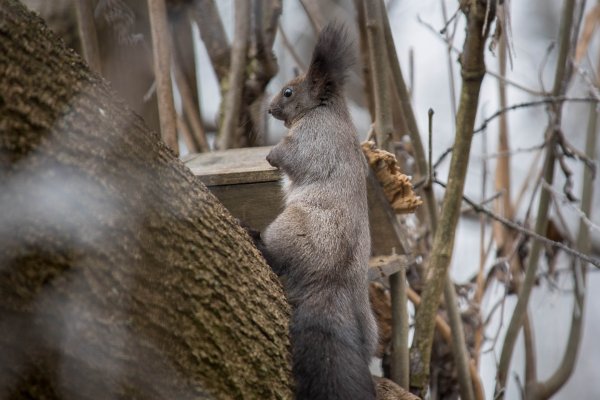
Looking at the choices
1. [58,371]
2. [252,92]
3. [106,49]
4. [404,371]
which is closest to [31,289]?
[58,371]

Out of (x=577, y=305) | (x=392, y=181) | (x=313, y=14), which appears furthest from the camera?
(x=313, y=14)

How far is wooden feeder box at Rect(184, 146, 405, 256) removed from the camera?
8.00ft

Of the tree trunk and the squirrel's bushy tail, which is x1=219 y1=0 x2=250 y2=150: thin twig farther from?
the tree trunk

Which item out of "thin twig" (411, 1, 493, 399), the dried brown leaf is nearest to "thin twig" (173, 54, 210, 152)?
the dried brown leaf

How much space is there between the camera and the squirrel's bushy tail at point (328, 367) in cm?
177

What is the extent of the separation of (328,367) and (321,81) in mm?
1266

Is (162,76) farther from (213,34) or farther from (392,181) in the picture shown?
(213,34)

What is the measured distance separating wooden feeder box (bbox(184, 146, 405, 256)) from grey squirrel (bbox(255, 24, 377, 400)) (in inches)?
2.6

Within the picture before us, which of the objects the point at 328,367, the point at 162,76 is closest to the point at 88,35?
the point at 162,76

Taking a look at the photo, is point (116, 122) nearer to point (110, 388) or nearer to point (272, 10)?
point (110, 388)

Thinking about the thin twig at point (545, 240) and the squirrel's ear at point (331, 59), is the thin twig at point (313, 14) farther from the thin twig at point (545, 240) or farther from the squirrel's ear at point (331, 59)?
the thin twig at point (545, 240)

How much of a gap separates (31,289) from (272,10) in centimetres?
266

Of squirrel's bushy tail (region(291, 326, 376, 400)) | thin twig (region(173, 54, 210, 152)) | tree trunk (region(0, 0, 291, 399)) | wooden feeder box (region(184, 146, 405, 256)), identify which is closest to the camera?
tree trunk (region(0, 0, 291, 399))

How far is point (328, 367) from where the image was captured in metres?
1.83
